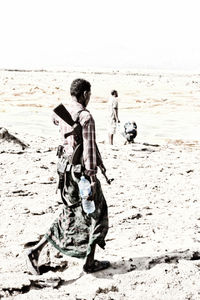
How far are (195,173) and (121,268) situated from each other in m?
4.34

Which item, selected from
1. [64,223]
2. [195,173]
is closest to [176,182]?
[195,173]

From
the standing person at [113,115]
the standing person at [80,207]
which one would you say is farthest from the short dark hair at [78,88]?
the standing person at [113,115]

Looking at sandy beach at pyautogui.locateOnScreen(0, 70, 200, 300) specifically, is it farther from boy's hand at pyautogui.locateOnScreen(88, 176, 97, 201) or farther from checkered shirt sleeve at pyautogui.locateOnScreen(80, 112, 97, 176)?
checkered shirt sleeve at pyautogui.locateOnScreen(80, 112, 97, 176)

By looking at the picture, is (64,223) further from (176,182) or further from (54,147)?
(54,147)

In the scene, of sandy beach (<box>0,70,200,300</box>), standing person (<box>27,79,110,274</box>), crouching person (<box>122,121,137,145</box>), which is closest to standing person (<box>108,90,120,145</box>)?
crouching person (<box>122,121,137,145</box>)

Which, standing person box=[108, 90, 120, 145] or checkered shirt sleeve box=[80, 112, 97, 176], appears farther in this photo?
standing person box=[108, 90, 120, 145]

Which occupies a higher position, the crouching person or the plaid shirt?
the plaid shirt

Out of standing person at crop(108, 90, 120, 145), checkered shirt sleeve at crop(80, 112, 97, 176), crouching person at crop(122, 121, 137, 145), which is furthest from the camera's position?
crouching person at crop(122, 121, 137, 145)

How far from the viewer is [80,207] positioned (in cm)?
345

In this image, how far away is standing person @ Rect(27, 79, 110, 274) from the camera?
320cm

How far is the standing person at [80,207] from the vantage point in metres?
3.20

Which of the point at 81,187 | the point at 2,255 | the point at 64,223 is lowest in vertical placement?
the point at 2,255

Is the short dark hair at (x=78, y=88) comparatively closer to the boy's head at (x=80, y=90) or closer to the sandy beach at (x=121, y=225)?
the boy's head at (x=80, y=90)

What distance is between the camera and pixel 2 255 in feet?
13.7
